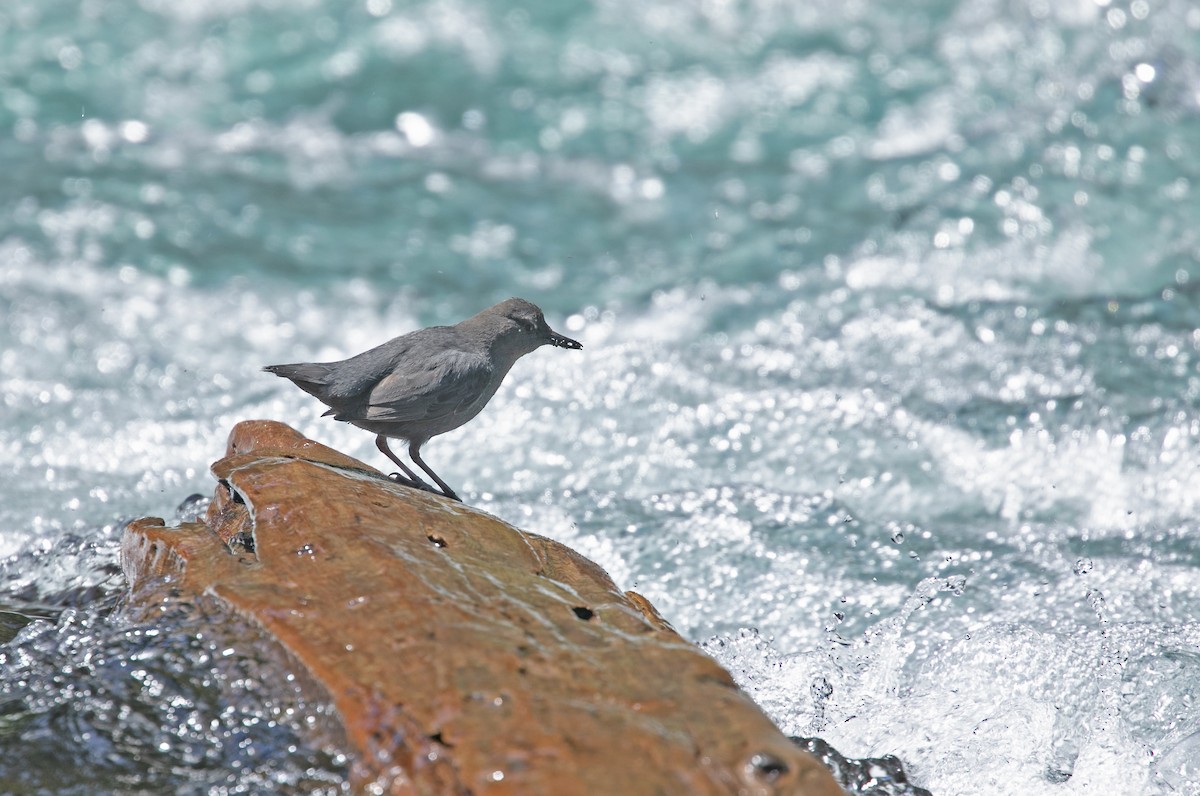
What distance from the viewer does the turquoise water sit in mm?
4355

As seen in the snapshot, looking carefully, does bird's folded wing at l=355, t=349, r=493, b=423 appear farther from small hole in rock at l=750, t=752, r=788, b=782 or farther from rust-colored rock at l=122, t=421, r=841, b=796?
small hole in rock at l=750, t=752, r=788, b=782

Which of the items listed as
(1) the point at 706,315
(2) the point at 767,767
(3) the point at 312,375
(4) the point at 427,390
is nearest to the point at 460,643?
(2) the point at 767,767

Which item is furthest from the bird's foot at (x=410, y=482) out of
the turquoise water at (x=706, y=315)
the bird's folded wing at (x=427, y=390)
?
the turquoise water at (x=706, y=315)

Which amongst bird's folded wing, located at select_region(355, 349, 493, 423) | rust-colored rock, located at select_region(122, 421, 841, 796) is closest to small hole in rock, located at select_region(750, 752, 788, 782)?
rust-colored rock, located at select_region(122, 421, 841, 796)

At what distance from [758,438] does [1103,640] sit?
2482 millimetres

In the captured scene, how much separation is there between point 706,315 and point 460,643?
585cm

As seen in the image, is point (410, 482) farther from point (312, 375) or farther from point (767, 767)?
point (767, 767)

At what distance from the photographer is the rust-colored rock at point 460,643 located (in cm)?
263

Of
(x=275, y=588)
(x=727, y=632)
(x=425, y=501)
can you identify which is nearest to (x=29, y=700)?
(x=275, y=588)

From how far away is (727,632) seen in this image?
16.1 ft

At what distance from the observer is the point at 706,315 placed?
859cm

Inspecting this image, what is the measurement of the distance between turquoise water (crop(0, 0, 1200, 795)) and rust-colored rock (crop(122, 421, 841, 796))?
252 millimetres

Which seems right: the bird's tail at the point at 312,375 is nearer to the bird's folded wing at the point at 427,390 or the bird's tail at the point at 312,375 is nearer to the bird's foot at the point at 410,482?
the bird's folded wing at the point at 427,390

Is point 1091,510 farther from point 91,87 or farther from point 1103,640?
point 91,87
